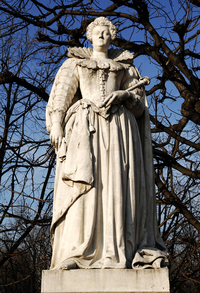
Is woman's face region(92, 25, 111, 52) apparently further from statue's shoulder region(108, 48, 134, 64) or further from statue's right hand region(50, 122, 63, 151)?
statue's right hand region(50, 122, 63, 151)

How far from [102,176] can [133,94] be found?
40.5 inches

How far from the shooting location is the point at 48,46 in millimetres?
10578

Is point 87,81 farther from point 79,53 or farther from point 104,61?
point 79,53

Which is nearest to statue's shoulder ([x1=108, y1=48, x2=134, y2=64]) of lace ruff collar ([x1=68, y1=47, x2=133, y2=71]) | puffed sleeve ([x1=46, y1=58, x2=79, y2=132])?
lace ruff collar ([x1=68, y1=47, x2=133, y2=71])

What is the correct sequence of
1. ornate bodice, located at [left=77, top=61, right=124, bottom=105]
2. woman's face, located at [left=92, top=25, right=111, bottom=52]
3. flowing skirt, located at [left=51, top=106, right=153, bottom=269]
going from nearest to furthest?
flowing skirt, located at [left=51, top=106, right=153, bottom=269], ornate bodice, located at [left=77, top=61, right=124, bottom=105], woman's face, located at [left=92, top=25, right=111, bottom=52]

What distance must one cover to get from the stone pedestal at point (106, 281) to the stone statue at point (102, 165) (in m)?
0.09

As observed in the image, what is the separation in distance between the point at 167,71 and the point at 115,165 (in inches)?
187

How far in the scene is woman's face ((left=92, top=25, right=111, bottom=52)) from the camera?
5363mm

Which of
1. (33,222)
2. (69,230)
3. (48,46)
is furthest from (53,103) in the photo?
(48,46)

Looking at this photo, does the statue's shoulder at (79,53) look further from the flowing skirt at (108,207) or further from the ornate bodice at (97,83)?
the flowing skirt at (108,207)

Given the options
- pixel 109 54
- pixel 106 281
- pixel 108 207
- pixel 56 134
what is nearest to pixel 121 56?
pixel 109 54

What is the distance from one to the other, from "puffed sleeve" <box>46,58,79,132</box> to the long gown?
0.01 m

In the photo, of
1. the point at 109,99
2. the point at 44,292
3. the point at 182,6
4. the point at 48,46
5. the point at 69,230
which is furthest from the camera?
the point at 48,46

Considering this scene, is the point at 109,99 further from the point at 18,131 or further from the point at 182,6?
the point at 18,131
